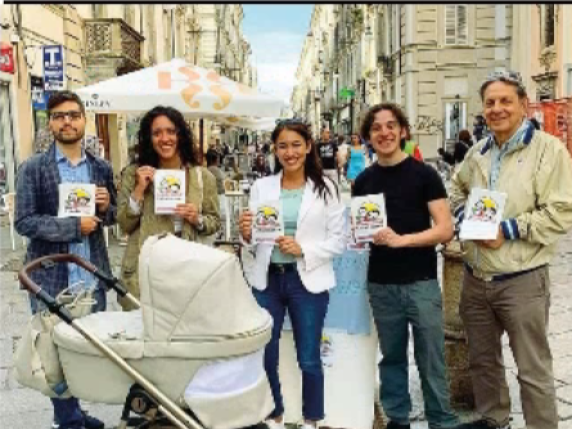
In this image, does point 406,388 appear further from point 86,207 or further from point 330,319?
point 86,207

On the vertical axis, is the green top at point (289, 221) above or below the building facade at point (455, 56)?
below

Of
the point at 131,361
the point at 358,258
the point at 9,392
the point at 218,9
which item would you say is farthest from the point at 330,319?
the point at 218,9

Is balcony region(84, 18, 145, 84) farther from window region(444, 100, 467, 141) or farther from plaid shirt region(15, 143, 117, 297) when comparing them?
plaid shirt region(15, 143, 117, 297)

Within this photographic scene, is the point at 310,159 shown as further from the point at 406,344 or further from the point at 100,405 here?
the point at 100,405

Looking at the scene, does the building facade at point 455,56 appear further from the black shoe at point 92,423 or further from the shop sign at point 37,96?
the black shoe at point 92,423

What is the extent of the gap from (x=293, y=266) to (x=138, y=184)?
0.98m

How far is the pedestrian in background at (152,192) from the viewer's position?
4.02 meters

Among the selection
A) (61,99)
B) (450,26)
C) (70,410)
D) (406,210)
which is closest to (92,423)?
(70,410)

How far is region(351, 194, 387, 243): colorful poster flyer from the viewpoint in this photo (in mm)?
3801

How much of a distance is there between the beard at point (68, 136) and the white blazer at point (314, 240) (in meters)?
1.04

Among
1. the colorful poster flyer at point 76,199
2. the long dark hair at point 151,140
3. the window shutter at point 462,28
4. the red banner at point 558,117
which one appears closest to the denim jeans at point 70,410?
the colorful poster flyer at point 76,199

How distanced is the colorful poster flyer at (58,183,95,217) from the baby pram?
77cm

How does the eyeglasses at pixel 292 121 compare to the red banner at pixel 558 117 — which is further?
the red banner at pixel 558 117

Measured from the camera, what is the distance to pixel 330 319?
4.37m
